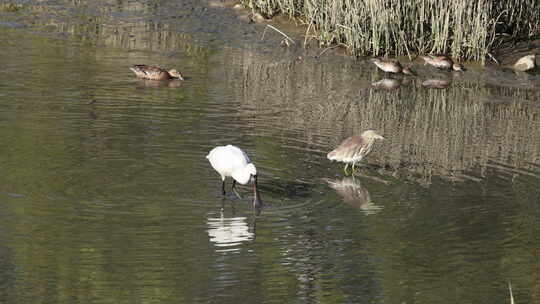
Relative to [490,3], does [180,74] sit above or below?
below

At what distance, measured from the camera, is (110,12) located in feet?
73.4

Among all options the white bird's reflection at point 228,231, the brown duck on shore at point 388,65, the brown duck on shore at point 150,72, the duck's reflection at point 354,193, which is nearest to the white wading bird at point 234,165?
the white bird's reflection at point 228,231

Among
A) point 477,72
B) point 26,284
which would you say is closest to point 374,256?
point 26,284

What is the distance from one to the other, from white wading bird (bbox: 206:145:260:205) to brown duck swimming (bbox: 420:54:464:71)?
830cm

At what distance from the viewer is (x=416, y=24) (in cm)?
1938

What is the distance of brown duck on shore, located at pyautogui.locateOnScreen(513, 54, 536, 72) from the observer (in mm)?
19062

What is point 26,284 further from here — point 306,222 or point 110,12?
point 110,12

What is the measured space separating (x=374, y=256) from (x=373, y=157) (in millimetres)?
4024

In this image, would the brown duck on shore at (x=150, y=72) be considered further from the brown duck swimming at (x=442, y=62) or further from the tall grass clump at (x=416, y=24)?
the brown duck swimming at (x=442, y=62)

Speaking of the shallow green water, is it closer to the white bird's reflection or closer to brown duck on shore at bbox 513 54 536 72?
the white bird's reflection

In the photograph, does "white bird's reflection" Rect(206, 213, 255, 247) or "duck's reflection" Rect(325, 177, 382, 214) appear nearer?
"white bird's reflection" Rect(206, 213, 255, 247)

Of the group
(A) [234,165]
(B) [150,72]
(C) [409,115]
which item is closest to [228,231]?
(A) [234,165]

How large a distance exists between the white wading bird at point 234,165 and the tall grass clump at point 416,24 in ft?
27.4

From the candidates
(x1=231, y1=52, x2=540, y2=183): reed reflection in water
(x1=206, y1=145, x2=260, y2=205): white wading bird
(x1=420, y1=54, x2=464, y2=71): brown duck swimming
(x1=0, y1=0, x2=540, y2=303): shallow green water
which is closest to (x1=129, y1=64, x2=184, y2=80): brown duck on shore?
(x1=0, y1=0, x2=540, y2=303): shallow green water
